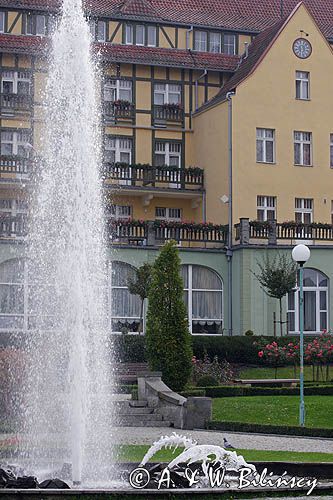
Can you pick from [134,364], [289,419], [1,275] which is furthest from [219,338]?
[289,419]

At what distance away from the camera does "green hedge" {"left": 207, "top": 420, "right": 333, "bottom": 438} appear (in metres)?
23.5

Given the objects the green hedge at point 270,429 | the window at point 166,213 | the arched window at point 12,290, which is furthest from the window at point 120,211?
the green hedge at point 270,429

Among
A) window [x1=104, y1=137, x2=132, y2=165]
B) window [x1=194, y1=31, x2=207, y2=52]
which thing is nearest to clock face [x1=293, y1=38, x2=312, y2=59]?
window [x1=194, y1=31, x2=207, y2=52]

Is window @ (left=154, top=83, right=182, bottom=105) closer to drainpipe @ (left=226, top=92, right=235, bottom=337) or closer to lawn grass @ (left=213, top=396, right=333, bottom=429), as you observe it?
drainpipe @ (left=226, top=92, right=235, bottom=337)

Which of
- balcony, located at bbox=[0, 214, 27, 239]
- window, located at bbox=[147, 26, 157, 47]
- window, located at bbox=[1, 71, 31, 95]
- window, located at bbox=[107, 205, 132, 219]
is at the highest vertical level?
window, located at bbox=[147, 26, 157, 47]

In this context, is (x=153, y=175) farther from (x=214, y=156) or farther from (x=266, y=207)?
(x=266, y=207)

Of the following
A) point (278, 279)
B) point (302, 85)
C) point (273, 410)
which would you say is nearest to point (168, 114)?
point (302, 85)

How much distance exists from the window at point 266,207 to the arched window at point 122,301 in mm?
7201

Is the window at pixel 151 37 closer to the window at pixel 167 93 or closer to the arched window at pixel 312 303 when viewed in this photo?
the window at pixel 167 93

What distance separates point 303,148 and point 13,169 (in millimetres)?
12566

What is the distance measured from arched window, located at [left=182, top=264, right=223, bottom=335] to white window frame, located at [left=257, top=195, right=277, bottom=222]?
4442 millimetres

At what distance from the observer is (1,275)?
137ft

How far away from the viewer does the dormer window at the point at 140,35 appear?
166 ft

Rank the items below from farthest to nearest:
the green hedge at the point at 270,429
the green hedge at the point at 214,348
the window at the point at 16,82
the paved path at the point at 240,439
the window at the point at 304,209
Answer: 1. the window at the point at 304,209
2. the window at the point at 16,82
3. the green hedge at the point at 214,348
4. the green hedge at the point at 270,429
5. the paved path at the point at 240,439
